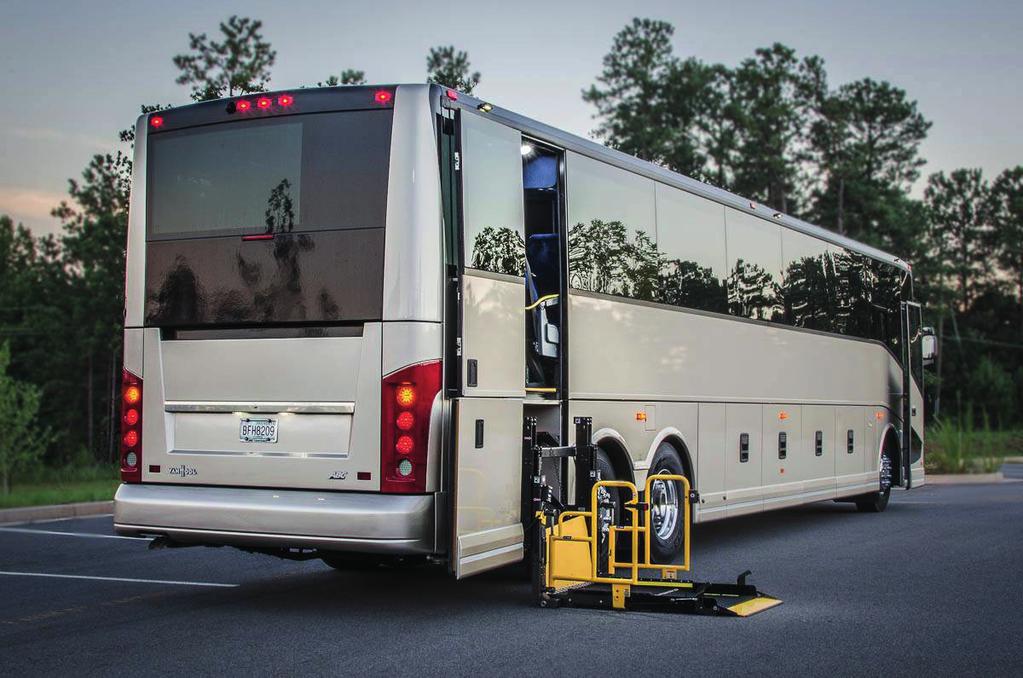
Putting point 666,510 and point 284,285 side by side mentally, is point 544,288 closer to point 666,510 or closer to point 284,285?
point 284,285

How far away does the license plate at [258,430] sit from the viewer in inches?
328

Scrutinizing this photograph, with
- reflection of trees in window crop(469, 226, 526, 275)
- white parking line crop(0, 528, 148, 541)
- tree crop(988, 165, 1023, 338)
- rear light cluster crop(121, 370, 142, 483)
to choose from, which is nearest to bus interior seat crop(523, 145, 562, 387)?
reflection of trees in window crop(469, 226, 526, 275)

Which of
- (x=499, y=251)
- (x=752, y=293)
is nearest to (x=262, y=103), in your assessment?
(x=499, y=251)

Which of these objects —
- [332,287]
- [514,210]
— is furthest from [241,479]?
[514,210]

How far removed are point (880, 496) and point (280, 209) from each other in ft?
39.7

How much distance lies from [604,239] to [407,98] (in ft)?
9.94

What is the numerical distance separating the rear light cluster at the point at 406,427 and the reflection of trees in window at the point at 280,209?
1338 mm

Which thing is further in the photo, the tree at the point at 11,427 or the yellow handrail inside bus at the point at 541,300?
the tree at the point at 11,427

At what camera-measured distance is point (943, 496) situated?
71.5 ft

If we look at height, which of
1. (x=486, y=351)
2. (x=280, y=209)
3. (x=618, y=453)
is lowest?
(x=618, y=453)

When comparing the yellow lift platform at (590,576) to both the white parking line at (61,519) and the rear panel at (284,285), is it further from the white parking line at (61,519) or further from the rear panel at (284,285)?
the white parking line at (61,519)

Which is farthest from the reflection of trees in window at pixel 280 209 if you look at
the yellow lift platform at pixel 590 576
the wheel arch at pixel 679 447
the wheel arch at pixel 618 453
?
the wheel arch at pixel 679 447

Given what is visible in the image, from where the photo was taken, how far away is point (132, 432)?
8875mm

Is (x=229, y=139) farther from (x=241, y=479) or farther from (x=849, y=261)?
(x=849, y=261)
